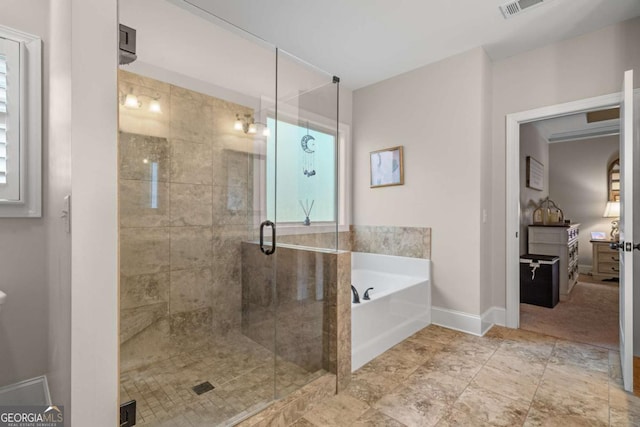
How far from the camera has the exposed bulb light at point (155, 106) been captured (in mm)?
2117

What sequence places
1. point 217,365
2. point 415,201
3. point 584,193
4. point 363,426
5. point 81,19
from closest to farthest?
1. point 81,19
2. point 363,426
3. point 217,365
4. point 415,201
5. point 584,193

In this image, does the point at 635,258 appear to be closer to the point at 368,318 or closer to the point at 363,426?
the point at 368,318

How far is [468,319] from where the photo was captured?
114 inches

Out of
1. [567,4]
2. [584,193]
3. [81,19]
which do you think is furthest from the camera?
[584,193]

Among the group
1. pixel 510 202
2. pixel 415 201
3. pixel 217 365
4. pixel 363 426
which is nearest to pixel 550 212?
pixel 510 202

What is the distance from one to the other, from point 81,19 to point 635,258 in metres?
3.56

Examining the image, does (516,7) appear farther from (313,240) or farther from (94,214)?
(94,214)

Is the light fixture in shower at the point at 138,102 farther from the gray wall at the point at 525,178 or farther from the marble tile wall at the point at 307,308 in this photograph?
the gray wall at the point at 525,178

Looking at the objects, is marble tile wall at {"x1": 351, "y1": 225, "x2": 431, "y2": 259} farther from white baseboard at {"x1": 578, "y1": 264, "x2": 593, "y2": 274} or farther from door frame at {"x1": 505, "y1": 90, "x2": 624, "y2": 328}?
white baseboard at {"x1": 578, "y1": 264, "x2": 593, "y2": 274}

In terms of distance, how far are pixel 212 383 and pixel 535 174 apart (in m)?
5.18

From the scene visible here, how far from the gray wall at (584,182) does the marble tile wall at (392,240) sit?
4410 millimetres

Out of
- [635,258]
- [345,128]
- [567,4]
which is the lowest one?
[635,258]

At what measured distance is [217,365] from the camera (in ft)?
6.86

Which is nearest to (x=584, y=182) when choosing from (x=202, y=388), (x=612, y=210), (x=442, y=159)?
(x=612, y=210)
